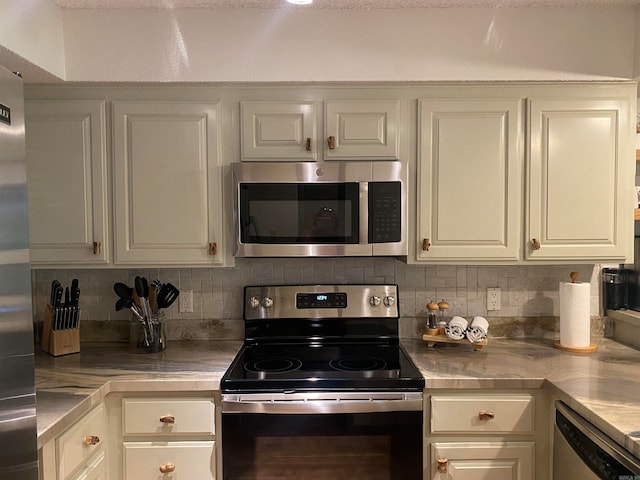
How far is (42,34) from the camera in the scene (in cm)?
189

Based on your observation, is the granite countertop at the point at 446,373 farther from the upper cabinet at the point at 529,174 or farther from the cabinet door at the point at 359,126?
the cabinet door at the point at 359,126

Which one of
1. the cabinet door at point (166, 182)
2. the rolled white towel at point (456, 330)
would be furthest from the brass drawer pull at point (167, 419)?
the rolled white towel at point (456, 330)

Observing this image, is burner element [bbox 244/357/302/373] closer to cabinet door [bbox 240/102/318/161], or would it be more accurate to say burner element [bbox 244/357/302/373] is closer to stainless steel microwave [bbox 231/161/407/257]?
stainless steel microwave [bbox 231/161/407/257]

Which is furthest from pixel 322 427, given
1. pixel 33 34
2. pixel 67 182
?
pixel 33 34

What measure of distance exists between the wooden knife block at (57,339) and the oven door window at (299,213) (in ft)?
2.98

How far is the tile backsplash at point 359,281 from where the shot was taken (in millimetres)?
2418

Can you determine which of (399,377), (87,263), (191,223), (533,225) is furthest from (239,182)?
(533,225)

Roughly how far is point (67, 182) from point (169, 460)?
1228 mm

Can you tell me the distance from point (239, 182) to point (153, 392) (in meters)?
0.90

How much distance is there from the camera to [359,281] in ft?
7.97

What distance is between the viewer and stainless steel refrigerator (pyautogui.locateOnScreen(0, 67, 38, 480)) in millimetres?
1066

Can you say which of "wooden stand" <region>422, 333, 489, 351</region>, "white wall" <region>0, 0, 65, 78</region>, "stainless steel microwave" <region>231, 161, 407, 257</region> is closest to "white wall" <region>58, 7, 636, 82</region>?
"white wall" <region>0, 0, 65, 78</region>

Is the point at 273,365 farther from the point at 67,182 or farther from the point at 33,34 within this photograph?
the point at 33,34

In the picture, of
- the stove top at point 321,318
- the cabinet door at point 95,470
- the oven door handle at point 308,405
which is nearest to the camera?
the cabinet door at point 95,470
